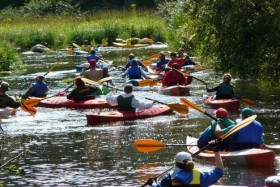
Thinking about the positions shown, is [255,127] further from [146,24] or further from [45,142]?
[146,24]

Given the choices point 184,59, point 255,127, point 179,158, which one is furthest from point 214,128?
point 184,59

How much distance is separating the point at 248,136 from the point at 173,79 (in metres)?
11.3

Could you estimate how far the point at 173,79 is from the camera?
25250 mm

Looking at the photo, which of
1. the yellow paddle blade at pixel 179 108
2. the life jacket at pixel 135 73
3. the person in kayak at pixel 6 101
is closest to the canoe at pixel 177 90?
the life jacket at pixel 135 73

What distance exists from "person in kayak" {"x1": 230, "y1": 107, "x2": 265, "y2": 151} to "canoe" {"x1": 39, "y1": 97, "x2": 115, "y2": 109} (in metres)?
8.18

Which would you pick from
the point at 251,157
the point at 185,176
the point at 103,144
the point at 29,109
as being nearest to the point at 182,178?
the point at 185,176

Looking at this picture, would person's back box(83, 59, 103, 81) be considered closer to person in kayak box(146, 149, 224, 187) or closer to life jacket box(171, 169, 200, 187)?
person in kayak box(146, 149, 224, 187)

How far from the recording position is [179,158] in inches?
417

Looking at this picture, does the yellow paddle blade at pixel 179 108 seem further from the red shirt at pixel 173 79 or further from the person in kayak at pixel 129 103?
the red shirt at pixel 173 79

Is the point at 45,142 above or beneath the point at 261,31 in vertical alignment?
beneath

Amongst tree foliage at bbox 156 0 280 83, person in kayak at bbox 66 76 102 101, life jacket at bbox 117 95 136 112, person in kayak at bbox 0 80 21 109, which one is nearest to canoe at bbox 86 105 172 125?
life jacket at bbox 117 95 136 112

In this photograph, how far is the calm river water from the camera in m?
13.9

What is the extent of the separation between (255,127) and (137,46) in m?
32.5

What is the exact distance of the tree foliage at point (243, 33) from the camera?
21000 millimetres
